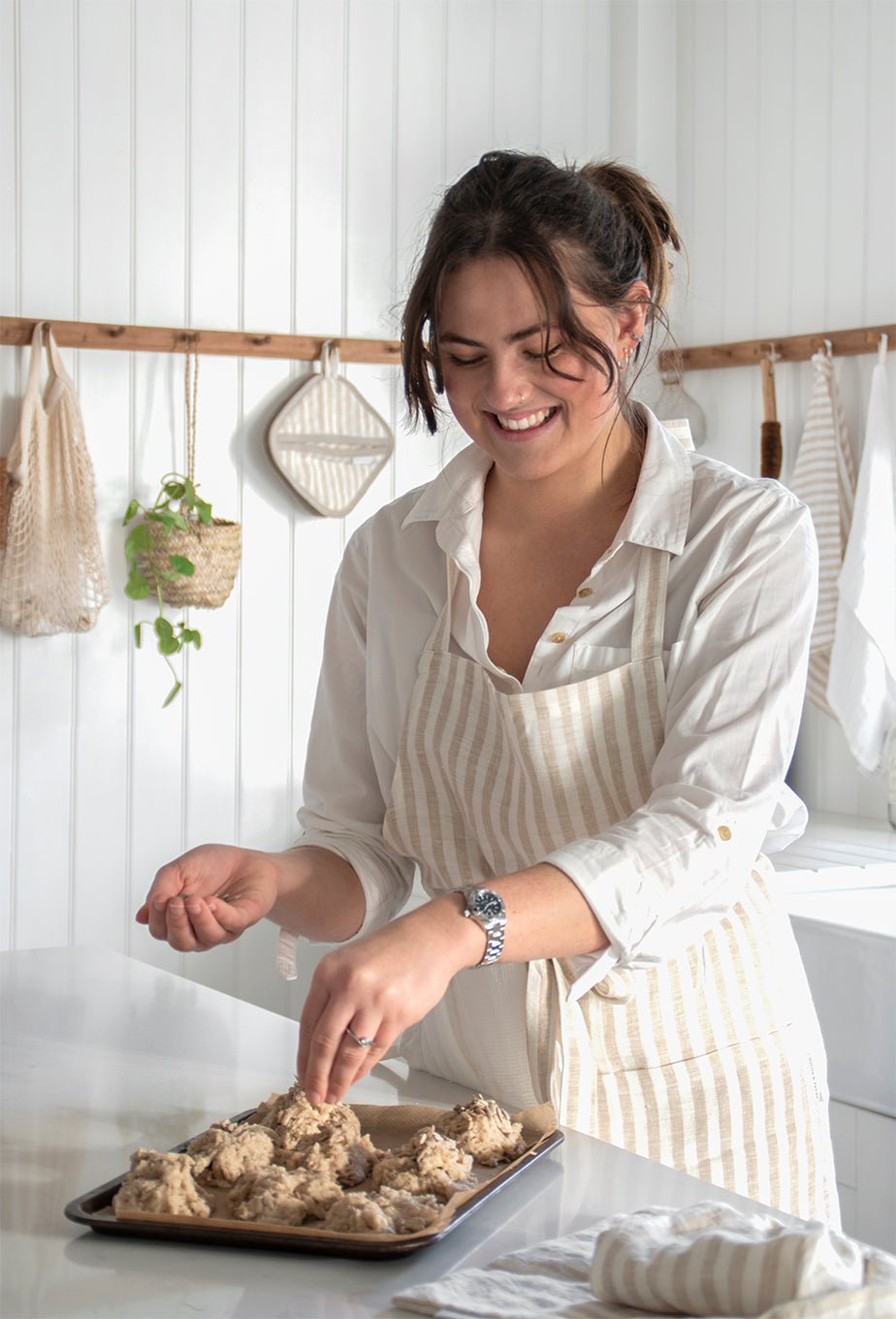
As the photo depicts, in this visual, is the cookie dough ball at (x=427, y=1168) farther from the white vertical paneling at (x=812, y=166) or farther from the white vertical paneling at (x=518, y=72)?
the white vertical paneling at (x=518, y=72)

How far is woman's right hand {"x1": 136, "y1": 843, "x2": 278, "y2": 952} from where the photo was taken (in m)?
1.07

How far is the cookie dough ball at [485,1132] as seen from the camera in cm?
92

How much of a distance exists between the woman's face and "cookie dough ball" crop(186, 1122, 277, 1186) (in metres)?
0.56

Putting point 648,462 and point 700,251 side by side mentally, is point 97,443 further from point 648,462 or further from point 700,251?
point 648,462

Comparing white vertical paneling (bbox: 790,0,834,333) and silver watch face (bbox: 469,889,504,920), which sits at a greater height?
white vertical paneling (bbox: 790,0,834,333)

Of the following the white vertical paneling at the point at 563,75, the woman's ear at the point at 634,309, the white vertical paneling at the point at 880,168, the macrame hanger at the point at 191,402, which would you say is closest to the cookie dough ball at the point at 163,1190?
the woman's ear at the point at 634,309

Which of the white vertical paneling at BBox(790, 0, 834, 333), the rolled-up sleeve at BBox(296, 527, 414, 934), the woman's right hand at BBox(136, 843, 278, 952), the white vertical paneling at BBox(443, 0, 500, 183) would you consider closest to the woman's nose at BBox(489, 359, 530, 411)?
the rolled-up sleeve at BBox(296, 527, 414, 934)

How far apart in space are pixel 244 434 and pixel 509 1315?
87.5 inches

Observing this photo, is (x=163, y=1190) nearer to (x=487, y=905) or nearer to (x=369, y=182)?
(x=487, y=905)

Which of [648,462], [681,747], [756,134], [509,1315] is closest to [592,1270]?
[509,1315]

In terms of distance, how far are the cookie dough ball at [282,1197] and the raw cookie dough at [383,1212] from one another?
14mm

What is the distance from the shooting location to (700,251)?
3074 mm

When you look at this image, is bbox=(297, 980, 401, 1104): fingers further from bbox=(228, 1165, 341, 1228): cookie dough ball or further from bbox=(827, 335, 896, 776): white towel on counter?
bbox=(827, 335, 896, 776): white towel on counter

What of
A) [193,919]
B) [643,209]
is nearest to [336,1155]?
[193,919]
